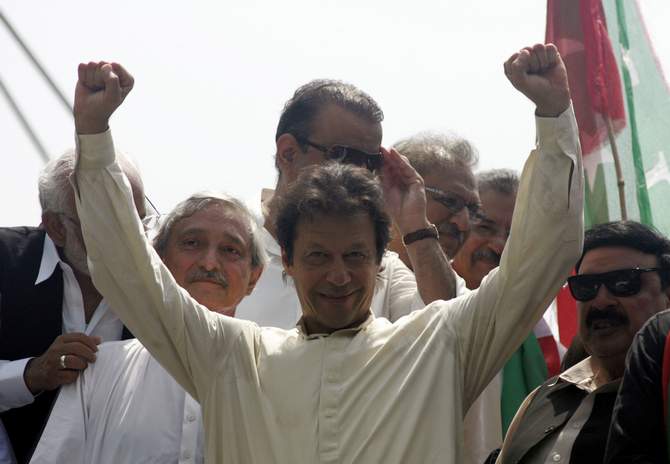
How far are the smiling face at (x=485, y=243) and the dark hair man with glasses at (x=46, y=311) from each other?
5.83 ft

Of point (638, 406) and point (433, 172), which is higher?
point (433, 172)

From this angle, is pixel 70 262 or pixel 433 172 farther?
pixel 433 172

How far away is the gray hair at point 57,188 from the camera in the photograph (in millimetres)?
5246

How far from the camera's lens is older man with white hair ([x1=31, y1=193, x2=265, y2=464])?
4473 mm

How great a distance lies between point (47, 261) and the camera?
5145 mm

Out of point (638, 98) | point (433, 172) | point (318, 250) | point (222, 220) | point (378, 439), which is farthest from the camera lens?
point (638, 98)

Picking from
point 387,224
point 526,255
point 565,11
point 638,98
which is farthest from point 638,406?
point 565,11

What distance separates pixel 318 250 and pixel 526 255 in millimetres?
689

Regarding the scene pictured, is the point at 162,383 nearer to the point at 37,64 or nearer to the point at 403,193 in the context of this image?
the point at 403,193

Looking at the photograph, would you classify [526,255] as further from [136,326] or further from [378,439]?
[136,326]

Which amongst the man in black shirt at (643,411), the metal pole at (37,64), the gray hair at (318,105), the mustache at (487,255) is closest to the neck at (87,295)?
the gray hair at (318,105)

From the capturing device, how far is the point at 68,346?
4723 millimetres

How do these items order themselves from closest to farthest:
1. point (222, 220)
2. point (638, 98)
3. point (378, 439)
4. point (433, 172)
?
point (378, 439)
point (222, 220)
point (433, 172)
point (638, 98)

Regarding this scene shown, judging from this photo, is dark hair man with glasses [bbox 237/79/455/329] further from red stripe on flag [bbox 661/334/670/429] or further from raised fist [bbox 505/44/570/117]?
raised fist [bbox 505/44/570/117]
